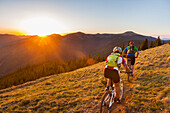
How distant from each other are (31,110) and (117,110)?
5.88 m

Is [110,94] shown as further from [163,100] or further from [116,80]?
[163,100]

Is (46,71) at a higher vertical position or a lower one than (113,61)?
lower

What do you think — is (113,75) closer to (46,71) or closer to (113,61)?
(113,61)

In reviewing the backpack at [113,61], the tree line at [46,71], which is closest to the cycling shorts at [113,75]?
the backpack at [113,61]

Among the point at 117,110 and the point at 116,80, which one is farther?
the point at 117,110

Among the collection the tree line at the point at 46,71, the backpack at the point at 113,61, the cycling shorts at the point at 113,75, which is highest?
the backpack at the point at 113,61

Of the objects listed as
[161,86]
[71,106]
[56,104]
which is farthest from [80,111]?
[161,86]

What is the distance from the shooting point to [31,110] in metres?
6.56

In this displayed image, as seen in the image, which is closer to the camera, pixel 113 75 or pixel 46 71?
pixel 113 75

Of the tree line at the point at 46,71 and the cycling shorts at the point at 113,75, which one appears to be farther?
the tree line at the point at 46,71

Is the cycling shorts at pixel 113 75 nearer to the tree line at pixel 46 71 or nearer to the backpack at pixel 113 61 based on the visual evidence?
the backpack at pixel 113 61

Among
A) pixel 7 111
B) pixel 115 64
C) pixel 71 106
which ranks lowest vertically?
pixel 7 111

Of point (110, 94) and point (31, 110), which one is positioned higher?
point (110, 94)

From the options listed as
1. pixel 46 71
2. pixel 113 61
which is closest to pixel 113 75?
pixel 113 61
